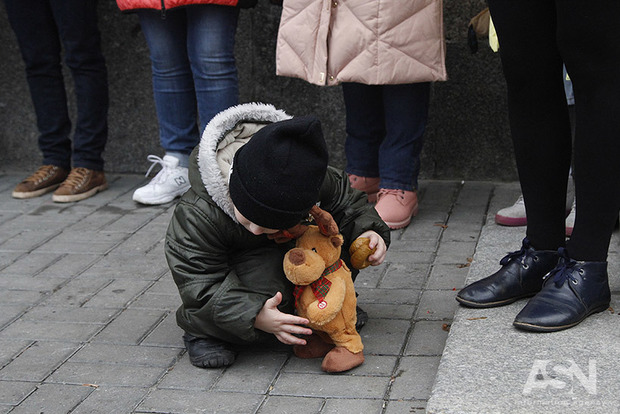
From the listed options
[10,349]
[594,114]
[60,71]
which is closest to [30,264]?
[10,349]

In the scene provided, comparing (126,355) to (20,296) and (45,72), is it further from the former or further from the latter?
(45,72)

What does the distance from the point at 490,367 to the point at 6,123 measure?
3.82m

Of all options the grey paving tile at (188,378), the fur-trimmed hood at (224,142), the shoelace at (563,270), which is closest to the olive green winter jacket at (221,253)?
the fur-trimmed hood at (224,142)

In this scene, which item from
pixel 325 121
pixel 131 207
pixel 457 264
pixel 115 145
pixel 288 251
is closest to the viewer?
pixel 288 251

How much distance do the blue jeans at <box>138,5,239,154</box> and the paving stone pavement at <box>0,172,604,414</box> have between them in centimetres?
47

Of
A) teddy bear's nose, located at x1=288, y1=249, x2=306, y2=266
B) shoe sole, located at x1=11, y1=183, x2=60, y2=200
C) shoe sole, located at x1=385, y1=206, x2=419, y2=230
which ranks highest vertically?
teddy bear's nose, located at x1=288, y1=249, x2=306, y2=266

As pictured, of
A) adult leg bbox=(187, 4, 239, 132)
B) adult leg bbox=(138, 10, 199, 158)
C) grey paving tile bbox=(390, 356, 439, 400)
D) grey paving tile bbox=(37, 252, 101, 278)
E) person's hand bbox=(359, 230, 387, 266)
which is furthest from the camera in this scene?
adult leg bbox=(138, 10, 199, 158)

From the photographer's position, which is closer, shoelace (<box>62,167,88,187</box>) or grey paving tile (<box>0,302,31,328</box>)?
grey paving tile (<box>0,302,31,328</box>)

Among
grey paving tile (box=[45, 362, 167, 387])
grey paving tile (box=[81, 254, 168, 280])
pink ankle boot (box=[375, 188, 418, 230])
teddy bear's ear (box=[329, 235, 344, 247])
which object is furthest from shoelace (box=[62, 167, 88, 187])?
teddy bear's ear (box=[329, 235, 344, 247])

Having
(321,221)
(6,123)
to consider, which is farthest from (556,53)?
(6,123)

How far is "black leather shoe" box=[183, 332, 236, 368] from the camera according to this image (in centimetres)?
260

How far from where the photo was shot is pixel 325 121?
4.82m

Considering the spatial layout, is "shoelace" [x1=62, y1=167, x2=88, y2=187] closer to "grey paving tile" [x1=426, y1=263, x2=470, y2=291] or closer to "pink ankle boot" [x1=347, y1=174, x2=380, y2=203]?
"pink ankle boot" [x1=347, y1=174, x2=380, y2=203]

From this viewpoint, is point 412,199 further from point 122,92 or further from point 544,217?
point 122,92
